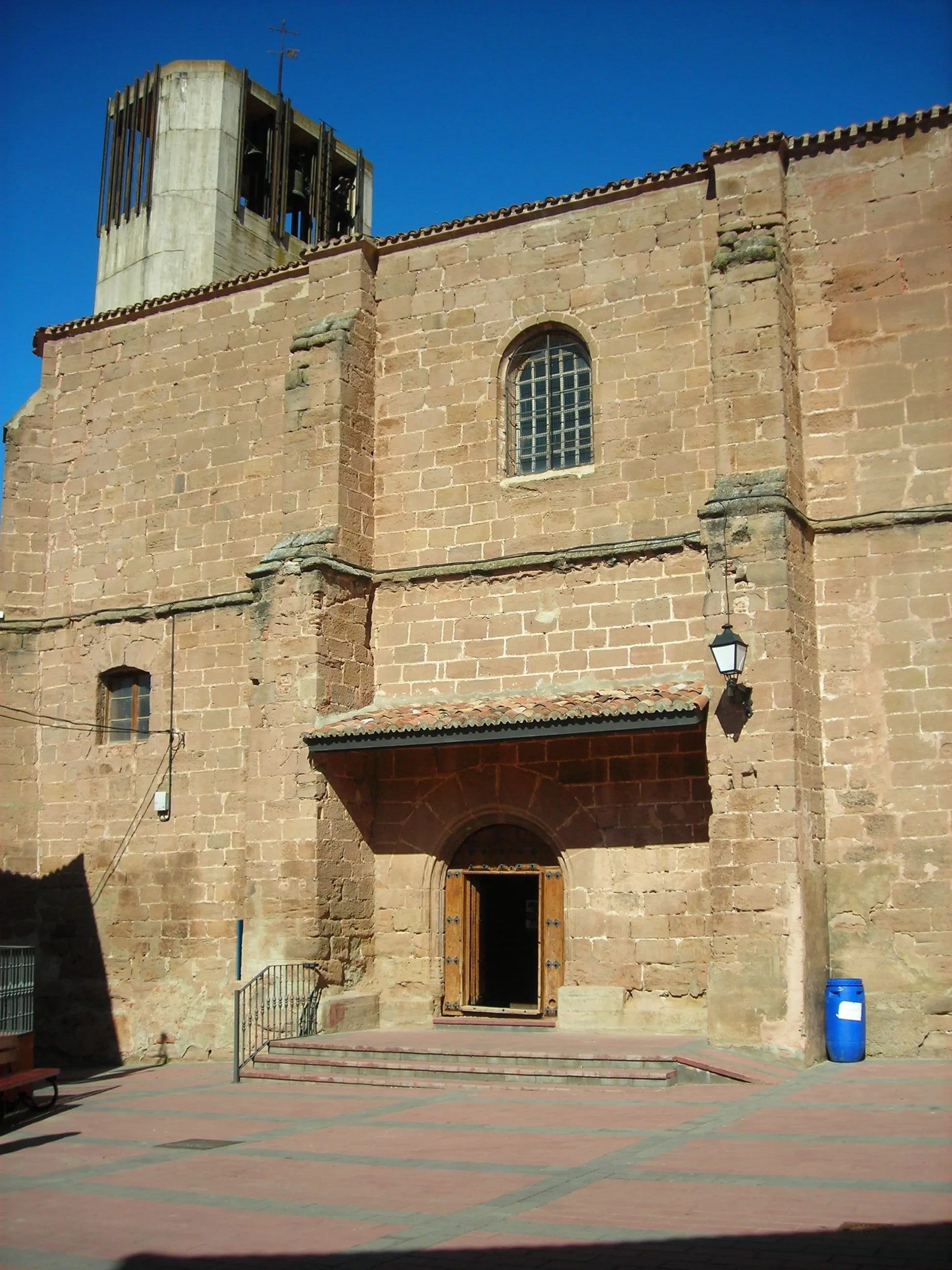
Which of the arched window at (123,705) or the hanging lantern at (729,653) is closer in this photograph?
the hanging lantern at (729,653)

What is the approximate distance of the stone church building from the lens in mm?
12945

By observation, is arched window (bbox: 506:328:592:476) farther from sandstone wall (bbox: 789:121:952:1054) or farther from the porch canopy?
the porch canopy

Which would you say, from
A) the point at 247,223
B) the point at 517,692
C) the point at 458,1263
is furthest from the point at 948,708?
the point at 247,223

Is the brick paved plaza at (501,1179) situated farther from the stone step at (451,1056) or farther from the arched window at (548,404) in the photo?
→ the arched window at (548,404)

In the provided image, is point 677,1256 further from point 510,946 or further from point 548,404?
point 510,946

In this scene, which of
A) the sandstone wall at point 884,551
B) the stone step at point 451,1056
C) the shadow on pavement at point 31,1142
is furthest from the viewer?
the sandstone wall at point 884,551

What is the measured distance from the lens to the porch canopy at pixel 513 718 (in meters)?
12.9

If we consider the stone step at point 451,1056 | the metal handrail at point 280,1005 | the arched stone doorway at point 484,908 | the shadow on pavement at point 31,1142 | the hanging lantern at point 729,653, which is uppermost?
the hanging lantern at point 729,653

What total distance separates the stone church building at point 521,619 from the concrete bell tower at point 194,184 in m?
7.30

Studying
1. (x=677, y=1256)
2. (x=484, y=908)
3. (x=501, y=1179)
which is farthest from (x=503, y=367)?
(x=677, y=1256)

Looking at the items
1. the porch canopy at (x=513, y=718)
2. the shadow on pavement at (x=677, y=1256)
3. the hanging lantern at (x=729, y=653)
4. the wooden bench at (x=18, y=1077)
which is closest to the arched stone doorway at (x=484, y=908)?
the porch canopy at (x=513, y=718)

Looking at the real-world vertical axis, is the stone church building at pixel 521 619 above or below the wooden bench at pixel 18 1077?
above

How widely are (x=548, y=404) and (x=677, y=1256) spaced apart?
1116cm

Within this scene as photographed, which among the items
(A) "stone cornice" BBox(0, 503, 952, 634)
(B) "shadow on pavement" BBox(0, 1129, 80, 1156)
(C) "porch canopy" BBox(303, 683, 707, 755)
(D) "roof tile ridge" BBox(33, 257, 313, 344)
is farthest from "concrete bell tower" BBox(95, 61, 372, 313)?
(B) "shadow on pavement" BBox(0, 1129, 80, 1156)
